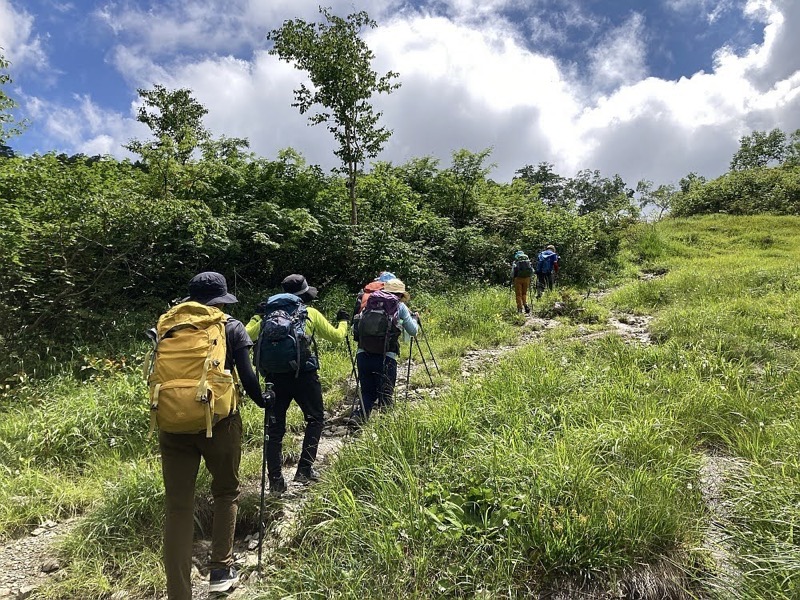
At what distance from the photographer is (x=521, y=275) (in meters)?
12.0

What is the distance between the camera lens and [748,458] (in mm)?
3707

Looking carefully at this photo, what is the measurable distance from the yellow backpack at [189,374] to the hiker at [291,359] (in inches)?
34.8

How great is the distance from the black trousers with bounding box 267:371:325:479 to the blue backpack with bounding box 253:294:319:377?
0.15 metres

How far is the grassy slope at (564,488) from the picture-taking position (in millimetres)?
2732

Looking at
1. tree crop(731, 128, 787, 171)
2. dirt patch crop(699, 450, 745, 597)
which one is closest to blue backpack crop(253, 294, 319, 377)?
dirt patch crop(699, 450, 745, 597)

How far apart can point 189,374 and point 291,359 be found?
1213mm

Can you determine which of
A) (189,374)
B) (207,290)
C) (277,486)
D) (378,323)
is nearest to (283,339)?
(207,290)

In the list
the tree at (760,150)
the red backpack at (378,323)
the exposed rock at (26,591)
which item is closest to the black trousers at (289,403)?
the red backpack at (378,323)

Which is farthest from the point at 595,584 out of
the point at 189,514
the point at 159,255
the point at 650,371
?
the point at 159,255

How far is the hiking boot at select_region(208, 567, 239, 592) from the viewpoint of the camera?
10.7 feet

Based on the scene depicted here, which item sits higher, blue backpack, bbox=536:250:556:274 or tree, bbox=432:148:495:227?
tree, bbox=432:148:495:227

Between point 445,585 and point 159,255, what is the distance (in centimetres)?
1135

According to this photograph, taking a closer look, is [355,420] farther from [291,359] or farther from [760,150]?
[760,150]

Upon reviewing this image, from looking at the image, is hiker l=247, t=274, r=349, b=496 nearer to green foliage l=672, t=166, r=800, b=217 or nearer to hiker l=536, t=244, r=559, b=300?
hiker l=536, t=244, r=559, b=300
